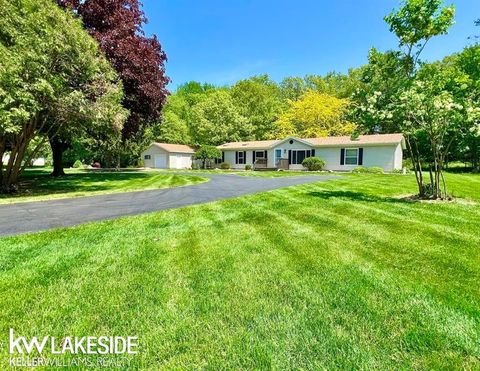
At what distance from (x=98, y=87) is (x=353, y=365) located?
39.7ft

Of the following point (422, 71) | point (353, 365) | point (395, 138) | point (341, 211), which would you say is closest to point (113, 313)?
point (353, 365)

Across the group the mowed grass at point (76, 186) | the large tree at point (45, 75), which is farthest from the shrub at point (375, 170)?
the large tree at point (45, 75)

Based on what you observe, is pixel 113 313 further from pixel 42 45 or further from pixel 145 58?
pixel 145 58

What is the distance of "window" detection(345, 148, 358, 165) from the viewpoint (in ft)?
90.3

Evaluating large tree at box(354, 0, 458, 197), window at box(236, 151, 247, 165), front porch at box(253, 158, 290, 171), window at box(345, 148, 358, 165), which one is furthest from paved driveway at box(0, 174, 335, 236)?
window at box(236, 151, 247, 165)

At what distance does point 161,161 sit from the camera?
39.1 meters

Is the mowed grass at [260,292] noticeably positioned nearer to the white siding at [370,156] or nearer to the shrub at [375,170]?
the shrub at [375,170]

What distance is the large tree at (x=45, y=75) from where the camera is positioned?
891 cm

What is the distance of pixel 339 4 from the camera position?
15531 millimetres

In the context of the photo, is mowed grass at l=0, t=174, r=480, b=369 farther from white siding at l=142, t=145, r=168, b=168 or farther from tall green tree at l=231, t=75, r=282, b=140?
tall green tree at l=231, t=75, r=282, b=140

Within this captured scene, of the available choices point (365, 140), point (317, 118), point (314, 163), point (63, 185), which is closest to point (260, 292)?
point (63, 185)

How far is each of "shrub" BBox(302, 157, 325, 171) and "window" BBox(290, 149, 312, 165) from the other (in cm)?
154

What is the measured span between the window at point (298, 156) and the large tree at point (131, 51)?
16334 millimetres

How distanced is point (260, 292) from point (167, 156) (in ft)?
121
